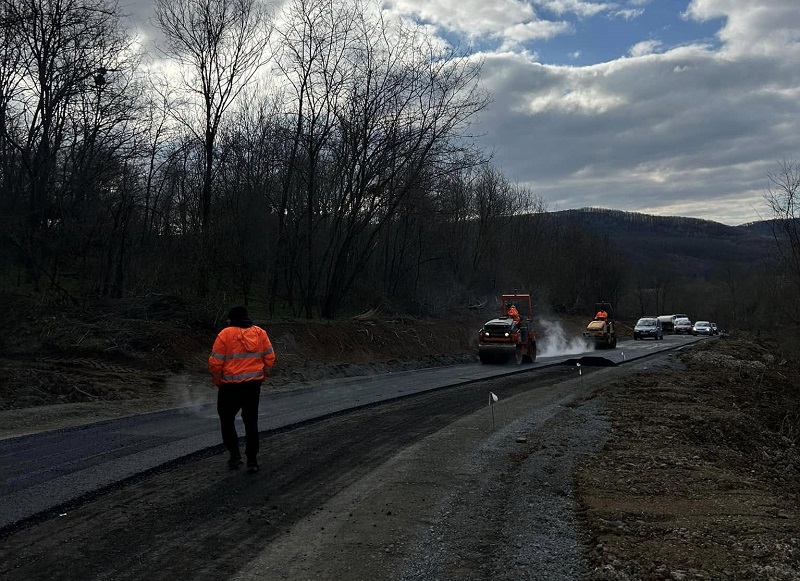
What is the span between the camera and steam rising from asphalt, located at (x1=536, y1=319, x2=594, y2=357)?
1595 inches

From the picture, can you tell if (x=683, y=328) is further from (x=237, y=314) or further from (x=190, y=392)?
(x=237, y=314)

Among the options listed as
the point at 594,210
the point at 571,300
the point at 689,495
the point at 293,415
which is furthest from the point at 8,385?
the point at 594,210

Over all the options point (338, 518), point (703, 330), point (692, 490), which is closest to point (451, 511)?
point (338, 518)

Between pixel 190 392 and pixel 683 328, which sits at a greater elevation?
pixel 190 392

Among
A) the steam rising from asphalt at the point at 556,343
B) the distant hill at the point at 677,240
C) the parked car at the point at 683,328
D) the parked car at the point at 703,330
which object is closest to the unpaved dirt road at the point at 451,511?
the steam rising from asphalt at the point at 556,343

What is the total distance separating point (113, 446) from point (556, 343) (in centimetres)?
3766

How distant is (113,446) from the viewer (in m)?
9.53

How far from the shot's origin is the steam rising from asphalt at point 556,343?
40509 mm

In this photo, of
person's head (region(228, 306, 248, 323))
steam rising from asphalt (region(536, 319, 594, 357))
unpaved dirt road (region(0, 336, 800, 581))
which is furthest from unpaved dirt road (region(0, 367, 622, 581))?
steam rising from asphalt (region(536, 319, 594, 357))

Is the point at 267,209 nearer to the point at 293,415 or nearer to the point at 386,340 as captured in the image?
the point at 386,340

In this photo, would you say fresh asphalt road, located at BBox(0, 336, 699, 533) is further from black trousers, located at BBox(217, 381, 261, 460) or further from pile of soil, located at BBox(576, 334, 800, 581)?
pile of soil, located at BBox(576, 334, 800, 581)

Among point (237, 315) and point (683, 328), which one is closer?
point (237, 315)

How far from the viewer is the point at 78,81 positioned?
2370cm

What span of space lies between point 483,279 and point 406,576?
49.6m
